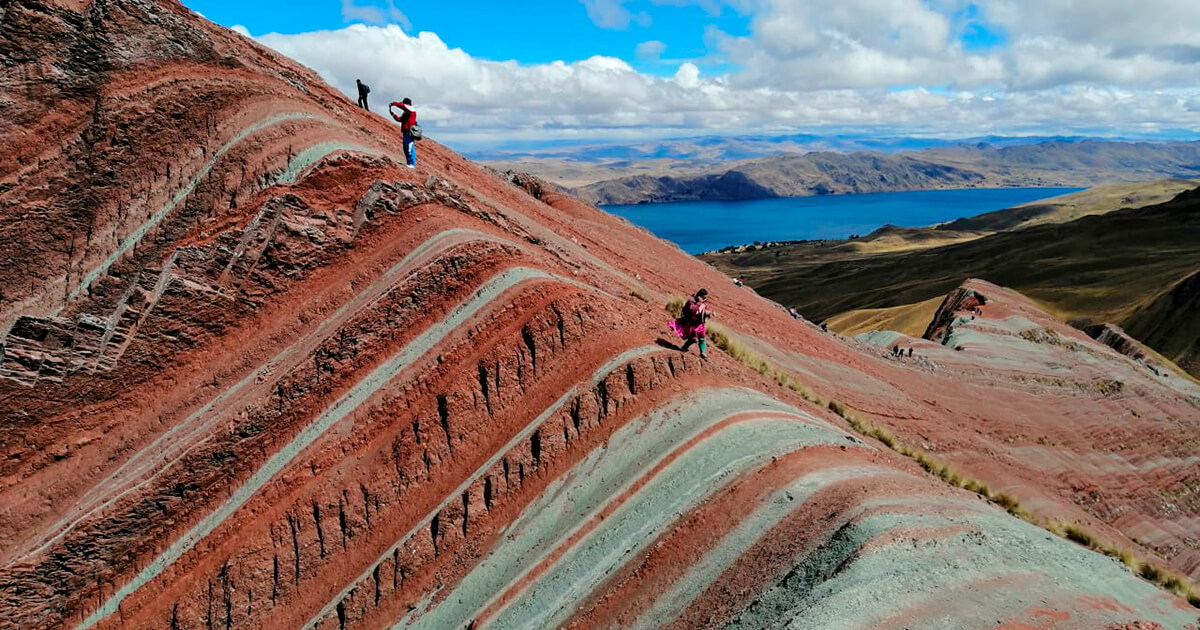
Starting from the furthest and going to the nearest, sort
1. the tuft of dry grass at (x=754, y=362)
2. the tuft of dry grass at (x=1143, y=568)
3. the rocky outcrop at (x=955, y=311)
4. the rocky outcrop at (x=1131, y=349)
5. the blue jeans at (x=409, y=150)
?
1. the rocky outcrop at (x=955, y=311)
2. the rocky outcrop at (x=1131, y=349)
3. the blue jeans at (x=409, y=150)
4. the tuft of dry grass at (x=754, y=362)
5. the tuft of dry grass at (x=1143, y=568)

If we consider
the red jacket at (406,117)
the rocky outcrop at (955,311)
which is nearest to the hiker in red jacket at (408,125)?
the red jacket at (406,117)

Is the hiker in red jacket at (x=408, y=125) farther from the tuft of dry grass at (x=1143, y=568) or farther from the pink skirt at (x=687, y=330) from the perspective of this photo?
the tuft of dry grass at (x=1143, y=568)

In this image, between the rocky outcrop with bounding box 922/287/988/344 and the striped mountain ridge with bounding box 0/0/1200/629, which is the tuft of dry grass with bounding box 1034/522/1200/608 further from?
the rocky outcrop with bounding box 922/287/988/344

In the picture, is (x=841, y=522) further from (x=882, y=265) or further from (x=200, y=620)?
(x=882, y=265)

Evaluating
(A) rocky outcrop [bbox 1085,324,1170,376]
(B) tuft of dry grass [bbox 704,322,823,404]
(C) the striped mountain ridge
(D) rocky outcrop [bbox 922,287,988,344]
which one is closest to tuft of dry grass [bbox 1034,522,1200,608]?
(C) the striped mountain ridge

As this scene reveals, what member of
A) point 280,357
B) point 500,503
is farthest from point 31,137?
point 500,503

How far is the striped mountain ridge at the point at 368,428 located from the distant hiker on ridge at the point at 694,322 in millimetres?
438

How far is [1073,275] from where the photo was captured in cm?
6856

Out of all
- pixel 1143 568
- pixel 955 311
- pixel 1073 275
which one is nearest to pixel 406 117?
pixel 1143 568

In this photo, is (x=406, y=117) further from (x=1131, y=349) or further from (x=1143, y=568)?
(x=1131, y=349)

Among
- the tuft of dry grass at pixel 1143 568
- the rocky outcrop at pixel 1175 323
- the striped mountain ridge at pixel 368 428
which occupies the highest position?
the striped mountain ridge at pixel 368 428

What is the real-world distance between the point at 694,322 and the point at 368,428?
23.0ft

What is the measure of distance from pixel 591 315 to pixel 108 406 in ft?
35.6

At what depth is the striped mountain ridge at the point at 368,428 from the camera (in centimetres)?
867
